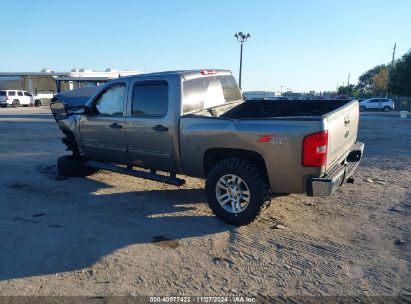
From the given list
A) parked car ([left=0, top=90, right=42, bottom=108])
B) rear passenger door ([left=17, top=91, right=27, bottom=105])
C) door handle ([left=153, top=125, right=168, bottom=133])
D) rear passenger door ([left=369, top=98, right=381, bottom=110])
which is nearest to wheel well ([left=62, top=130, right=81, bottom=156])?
door handle ([left=153, top=125, right=168, bottom=133])

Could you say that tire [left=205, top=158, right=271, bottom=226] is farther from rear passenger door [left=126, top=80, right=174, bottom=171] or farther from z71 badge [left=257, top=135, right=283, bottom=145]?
rear passenger door [left=126, top=80, right=174, bottom=171]

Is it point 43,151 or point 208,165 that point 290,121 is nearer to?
point 208,165

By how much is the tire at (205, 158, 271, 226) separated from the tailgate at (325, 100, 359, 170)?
0.85m

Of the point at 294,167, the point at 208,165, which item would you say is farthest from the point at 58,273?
the point at 294,167

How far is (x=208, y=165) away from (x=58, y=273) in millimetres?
2383

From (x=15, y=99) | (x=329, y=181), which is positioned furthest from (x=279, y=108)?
(x=15, y=99)

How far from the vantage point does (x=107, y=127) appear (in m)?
6.46

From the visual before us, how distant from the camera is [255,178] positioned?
472 centimetres

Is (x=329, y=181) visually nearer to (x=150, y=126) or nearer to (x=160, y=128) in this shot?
(x=160, y=128)

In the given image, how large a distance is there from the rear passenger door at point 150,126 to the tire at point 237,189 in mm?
912

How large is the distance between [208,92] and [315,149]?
7.72 feet

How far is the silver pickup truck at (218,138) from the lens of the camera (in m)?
4.42

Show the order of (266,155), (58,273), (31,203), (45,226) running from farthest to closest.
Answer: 1. (31,203)
2. (45,226)
3. (266,155)
4. (58,273)

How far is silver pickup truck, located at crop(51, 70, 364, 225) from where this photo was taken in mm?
4422
